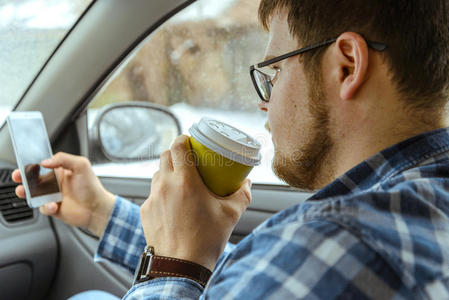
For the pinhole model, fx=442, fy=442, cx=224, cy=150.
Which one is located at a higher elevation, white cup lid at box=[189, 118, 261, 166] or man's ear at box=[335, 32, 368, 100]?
man's ear at box=[335, 32, 368, 100]

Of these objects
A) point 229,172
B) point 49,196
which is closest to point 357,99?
point 229,172

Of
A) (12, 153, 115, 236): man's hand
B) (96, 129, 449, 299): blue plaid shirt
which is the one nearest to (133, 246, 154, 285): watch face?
(96, 129, 449, 299): blue plaid shirt

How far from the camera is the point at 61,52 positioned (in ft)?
6.80

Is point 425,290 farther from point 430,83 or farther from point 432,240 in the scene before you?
point 430,83

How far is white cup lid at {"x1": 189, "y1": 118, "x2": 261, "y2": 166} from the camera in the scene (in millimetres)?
1056

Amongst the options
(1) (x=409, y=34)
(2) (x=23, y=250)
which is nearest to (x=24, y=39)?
(2) (x=23, y=250)

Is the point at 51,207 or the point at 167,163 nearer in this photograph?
the point at 167,163

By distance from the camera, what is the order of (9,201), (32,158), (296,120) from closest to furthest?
(296,120)
(32,158)
(9,201)

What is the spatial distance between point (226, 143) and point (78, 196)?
97 centimetres

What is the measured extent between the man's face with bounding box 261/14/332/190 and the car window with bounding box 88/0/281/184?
84 centimetres

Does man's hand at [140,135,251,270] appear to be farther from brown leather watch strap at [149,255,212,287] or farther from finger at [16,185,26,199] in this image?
finger at [16,185,26,199]

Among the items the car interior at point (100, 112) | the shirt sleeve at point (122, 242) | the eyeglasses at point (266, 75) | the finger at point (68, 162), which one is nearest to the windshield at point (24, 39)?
the car interior at point (100, 112)

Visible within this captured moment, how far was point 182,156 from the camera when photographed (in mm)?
1119

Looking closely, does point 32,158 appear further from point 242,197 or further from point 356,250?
point 356,250
